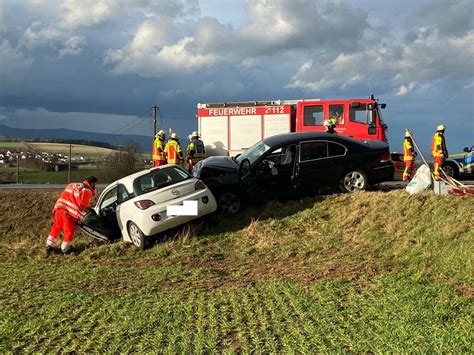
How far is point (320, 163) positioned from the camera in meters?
10.7

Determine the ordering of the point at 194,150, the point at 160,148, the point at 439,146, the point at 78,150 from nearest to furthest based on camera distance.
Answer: the point at 439,146
the point at 160,148
the point at 194,150
the point at 78,150

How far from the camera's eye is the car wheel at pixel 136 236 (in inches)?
357

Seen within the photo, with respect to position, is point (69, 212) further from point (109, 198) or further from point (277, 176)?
point (277, 176)

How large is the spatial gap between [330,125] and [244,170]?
3.65m

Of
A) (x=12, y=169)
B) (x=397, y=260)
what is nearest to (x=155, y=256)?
(x=397, y=260)

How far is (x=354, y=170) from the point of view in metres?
10.9

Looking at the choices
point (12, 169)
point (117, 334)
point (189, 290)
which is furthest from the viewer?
point (12, 169)

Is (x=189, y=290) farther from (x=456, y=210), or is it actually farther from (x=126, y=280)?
(x=456, y=210)

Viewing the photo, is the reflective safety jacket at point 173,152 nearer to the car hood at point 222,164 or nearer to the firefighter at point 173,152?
the firefighter at point 173,152

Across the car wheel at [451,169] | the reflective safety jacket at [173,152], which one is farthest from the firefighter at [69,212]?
the car wheel at [451,169]

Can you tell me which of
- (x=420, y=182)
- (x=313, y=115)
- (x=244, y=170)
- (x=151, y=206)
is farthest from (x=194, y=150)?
(x=420, y=182)

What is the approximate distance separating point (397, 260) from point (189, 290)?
309 centimetres

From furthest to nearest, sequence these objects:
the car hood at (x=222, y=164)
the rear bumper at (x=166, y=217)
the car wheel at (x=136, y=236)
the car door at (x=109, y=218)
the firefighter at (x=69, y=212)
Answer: the car hood at (x=222, y=164) → the car door at (x=109, y=218) → the firefighter at (x=69, y=212) → the car wheel at (x=136, y=236) → the rear bumper at (x=166, y=217)

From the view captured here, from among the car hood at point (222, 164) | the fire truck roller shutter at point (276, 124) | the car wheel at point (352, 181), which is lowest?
the car wheel at point (352, 181)
